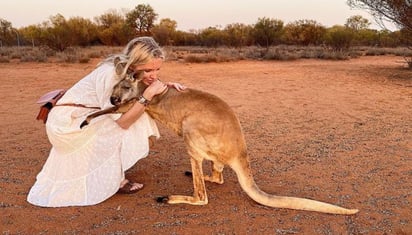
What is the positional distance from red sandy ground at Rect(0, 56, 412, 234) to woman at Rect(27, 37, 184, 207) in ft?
0.51

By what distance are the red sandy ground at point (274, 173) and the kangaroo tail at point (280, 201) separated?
0.09 m

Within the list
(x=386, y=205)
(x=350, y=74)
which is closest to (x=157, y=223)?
(x=386, y=205)

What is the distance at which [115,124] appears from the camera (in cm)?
379

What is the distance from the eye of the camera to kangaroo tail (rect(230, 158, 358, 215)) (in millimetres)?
3396

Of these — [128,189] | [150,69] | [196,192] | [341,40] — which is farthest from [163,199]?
[341,40]

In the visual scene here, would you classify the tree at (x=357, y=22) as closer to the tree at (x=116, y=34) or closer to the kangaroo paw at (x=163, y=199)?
the tree at (x=116, y=34)

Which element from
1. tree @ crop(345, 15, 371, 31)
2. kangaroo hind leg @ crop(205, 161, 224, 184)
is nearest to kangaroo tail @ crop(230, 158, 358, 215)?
kangaroo hind leg @ crop(205, 161, 224, 184)

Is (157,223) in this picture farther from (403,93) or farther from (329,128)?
(403,93)

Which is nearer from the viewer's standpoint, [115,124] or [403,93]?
[115,124]

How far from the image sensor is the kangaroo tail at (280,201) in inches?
134

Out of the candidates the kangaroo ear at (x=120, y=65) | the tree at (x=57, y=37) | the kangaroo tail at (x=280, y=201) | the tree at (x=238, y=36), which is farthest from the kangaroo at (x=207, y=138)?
the tree at (x=238, y=36)

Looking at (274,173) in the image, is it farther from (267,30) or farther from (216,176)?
(267,30)

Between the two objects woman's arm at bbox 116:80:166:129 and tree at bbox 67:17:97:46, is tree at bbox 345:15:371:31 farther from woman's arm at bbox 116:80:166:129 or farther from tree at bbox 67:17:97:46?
woman's arm at bbox 116:80:166:129

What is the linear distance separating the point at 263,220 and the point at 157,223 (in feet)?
2.95
